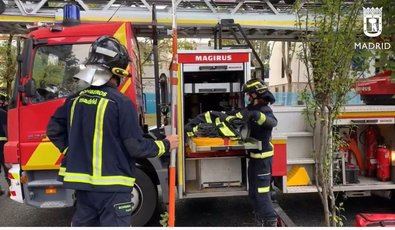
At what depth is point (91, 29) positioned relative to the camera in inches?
192

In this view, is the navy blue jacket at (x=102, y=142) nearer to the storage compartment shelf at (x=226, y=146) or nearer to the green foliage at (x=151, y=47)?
the storage compartment shelf at (x=226, y=146)

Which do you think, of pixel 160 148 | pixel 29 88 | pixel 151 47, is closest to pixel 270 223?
pixel 160 148

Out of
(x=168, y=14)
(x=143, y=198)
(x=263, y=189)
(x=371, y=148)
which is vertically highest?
(x=168, y=14)

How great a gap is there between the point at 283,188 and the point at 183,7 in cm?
297

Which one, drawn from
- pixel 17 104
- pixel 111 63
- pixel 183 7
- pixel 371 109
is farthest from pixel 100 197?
pixel 183 7

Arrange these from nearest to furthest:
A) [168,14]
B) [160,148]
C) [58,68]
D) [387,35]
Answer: [160,148]
[387,35]
[58,68]
[168,14]

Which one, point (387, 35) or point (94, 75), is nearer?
point (94, 75)

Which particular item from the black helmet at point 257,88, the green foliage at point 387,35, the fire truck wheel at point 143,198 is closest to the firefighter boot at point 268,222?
the fire truck wheel at point 143,198

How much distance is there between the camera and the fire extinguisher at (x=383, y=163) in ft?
18.1

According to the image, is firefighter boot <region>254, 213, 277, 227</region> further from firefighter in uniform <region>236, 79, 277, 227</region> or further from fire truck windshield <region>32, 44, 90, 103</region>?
fire truck windshield <region>32, 44, 90, 103</region>

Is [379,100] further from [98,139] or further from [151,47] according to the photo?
[98,139]

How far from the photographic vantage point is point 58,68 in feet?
15.8

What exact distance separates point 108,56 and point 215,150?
215cm

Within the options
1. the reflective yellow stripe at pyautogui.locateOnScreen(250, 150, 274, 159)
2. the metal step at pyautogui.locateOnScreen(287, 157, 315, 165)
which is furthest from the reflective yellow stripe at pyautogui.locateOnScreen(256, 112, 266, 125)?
the metal step at pyautogui.locateOnScreen(287, 157, 315, 165)
